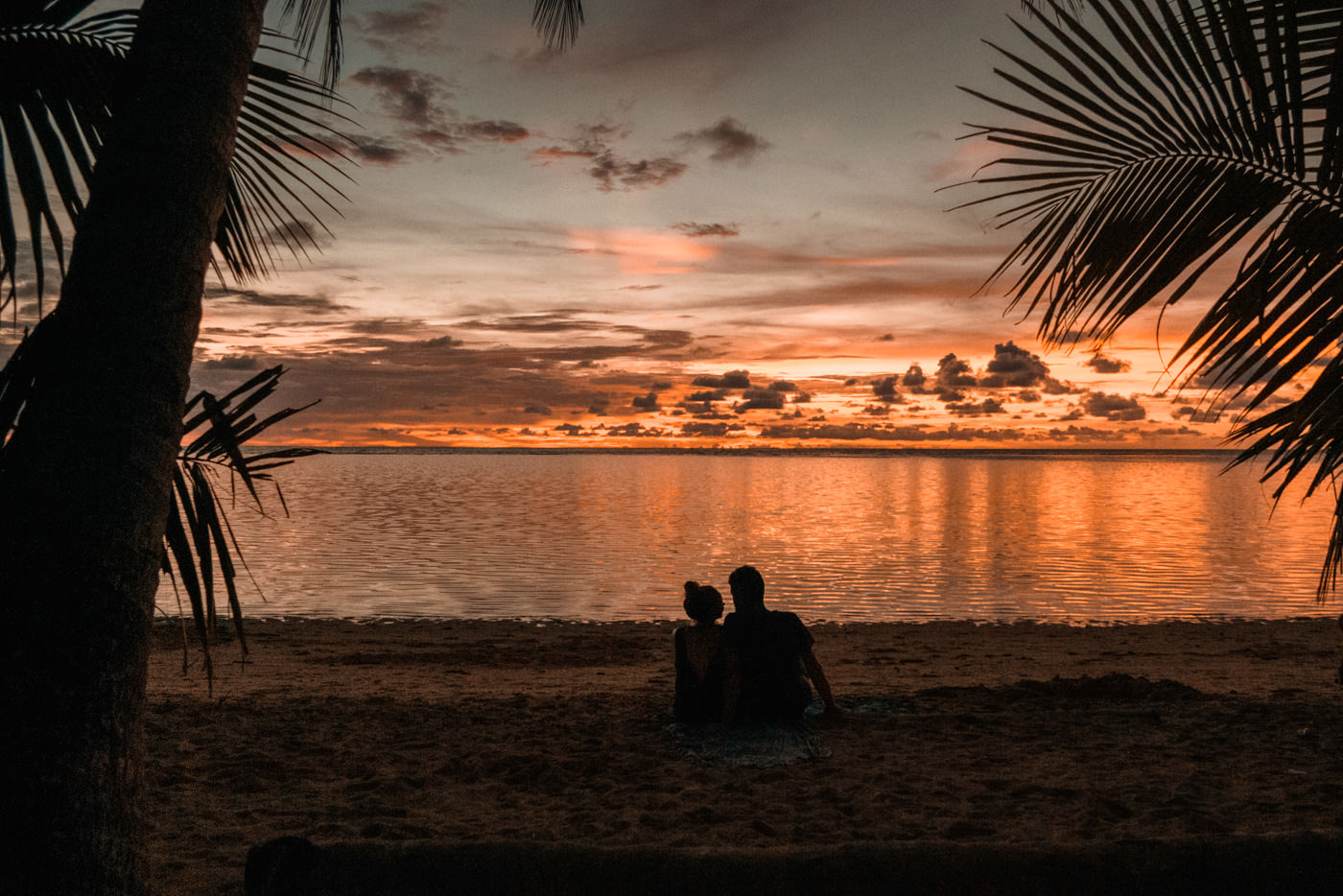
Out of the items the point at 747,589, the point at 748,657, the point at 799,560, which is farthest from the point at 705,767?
the point at 799,560

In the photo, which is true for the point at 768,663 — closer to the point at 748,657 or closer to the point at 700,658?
the point at 748,657

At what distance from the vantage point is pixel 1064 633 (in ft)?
43.7

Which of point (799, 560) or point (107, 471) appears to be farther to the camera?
point (799, 560)

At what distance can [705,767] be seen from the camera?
5148mm

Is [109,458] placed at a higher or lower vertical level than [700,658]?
higher

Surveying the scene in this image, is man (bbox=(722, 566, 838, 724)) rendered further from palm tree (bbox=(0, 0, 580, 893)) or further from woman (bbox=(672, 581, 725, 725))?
palm tree (bbox=(0, 0, 580, 893))

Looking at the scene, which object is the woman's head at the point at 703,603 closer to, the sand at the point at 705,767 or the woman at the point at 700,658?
the woman at the point at 700,658

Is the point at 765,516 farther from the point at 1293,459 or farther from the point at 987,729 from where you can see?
the point at 1293,459

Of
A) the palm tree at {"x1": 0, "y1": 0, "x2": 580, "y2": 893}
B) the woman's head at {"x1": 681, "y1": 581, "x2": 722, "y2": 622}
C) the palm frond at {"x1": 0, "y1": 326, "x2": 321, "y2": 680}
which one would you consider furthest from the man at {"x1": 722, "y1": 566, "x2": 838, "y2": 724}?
the palm tree at {"x1": 0, "y1": 0, "x2": 580, "y2": 893}

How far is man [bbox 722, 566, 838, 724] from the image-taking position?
17.4 ft

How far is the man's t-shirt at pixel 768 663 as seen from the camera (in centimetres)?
532

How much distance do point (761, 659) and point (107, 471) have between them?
3.93 meters

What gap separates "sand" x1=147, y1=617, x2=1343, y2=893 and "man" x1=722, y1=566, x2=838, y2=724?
12.4 inches

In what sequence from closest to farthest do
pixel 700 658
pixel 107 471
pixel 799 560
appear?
pixel 107 471
pixel 700 658
pixel 799 560
